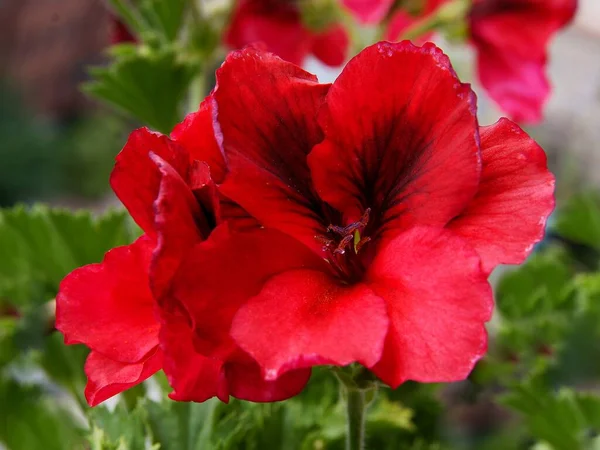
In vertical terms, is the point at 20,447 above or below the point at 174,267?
below

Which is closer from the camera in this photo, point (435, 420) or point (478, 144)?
point (478, 144)

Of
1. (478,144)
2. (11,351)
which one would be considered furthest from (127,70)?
(478,144)

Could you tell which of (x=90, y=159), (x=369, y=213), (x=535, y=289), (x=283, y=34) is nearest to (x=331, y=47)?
(x=283, y=34)

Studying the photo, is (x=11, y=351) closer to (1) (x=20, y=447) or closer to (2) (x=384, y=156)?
(1) (x=20, y=447)

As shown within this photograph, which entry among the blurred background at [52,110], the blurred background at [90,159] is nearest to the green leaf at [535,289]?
the blurred background at [90,159]

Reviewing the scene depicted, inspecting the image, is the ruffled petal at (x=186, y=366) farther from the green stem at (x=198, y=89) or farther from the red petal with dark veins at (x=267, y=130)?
the green stem at (x=198, y=89)

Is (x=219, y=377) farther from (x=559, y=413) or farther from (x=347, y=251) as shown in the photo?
(x=559, y=413)
